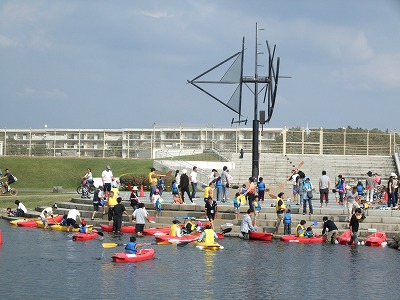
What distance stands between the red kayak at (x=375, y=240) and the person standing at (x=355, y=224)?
1.65 feet

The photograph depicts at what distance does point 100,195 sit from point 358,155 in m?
30.0

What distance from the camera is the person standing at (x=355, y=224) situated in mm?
32312

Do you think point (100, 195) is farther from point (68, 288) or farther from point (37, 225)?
point (68, 288)

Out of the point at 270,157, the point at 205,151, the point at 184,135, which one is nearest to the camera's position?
the point at 270,157

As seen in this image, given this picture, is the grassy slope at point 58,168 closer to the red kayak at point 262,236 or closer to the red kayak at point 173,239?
the red kayak at point 262,236

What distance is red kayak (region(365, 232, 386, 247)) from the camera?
32.8 metres

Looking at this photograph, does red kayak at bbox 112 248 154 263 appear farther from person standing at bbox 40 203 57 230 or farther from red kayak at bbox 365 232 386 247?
person standing at bbox 40 203 57 230

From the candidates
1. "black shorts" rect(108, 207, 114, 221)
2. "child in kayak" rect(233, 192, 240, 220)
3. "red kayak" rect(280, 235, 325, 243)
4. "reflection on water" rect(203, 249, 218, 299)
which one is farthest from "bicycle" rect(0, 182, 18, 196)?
"reflection on water" rect(203, 249, 218, 299)

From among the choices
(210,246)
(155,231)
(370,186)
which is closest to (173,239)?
(210,246)

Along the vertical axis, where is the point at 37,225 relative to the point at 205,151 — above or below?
below

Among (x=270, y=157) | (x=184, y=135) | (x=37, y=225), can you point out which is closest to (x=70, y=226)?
(x=37, y=225)

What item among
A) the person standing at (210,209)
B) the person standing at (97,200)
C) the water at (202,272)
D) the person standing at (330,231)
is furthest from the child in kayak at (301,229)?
the person standing at (97,200)

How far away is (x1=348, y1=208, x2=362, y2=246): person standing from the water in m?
0.72

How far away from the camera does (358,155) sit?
6469cm
